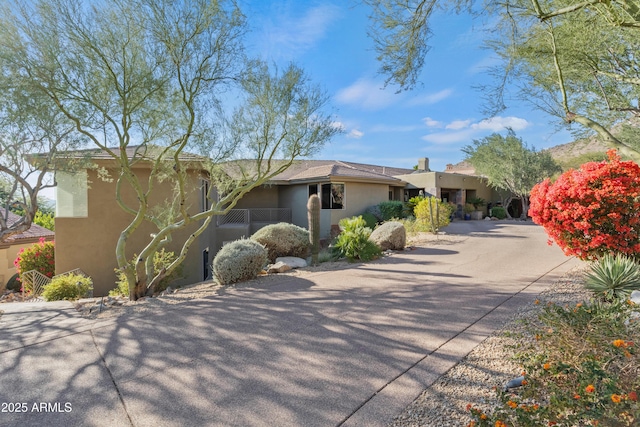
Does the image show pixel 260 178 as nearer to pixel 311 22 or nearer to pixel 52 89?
pixel 311 22

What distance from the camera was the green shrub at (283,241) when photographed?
418 inches

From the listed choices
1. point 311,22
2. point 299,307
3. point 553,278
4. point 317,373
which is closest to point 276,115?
point 311,22

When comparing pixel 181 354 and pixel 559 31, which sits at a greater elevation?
pixel 559 31

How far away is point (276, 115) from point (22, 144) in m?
6.45

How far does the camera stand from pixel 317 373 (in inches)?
133

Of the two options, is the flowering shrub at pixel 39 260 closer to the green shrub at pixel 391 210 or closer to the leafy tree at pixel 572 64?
the leafy tree at pixel 572 64

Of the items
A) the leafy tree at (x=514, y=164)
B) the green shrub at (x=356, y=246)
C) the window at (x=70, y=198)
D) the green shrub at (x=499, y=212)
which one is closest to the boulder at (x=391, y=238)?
the green shrub at (x=356, y=246)

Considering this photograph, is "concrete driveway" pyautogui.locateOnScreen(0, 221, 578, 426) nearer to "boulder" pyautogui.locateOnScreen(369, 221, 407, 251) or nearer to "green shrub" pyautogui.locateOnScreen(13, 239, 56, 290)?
"boulder" pyautogui.locateOnScreen(369, 221, 407, 251)

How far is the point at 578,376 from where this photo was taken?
8.07 feet

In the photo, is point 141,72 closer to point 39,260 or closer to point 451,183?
point 39,260

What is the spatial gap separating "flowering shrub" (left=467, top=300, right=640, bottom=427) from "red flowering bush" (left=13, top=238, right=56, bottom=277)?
1403 cm

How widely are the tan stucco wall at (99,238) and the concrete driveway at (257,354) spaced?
4205 mm

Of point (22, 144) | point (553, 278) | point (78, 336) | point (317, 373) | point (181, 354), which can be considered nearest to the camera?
point (317, 373)

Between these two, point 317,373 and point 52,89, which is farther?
point 52,89
